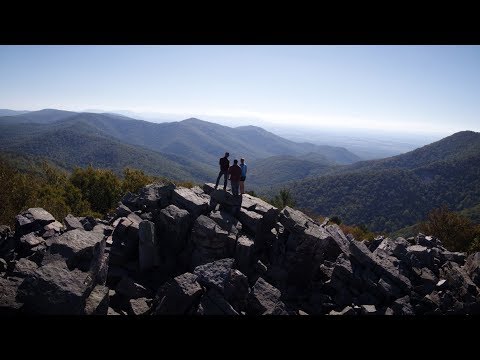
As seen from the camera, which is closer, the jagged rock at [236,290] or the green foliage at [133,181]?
the jagged rock at [236,290]

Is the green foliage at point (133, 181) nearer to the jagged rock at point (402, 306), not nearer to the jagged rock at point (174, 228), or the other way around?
the jagged rock at point (174, 228)

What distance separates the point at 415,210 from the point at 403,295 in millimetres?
159445

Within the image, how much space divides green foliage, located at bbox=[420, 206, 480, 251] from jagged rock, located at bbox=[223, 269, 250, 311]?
165ft

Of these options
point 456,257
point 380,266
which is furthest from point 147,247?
point 456,257

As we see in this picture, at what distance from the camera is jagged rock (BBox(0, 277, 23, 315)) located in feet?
27.0

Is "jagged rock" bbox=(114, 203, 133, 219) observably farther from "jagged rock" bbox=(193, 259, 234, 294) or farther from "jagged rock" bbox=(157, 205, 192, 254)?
"jagged rock" bbox=(193, 259, 234, 294)

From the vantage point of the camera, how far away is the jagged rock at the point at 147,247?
1392cm

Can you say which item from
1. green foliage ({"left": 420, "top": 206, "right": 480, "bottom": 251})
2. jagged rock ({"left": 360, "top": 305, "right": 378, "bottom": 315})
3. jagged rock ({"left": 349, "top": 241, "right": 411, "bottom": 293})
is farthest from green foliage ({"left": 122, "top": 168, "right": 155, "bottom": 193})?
green foliage ({"left": 420, "top": 206, "right": 480, "bottom": 251})

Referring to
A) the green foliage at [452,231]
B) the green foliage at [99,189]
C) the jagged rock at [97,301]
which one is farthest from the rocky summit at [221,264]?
the green foliage at [99,189]

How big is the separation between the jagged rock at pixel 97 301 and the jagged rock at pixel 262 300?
17.6 feet

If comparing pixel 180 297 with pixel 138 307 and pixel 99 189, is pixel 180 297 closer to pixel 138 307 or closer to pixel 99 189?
pixel 138 307
